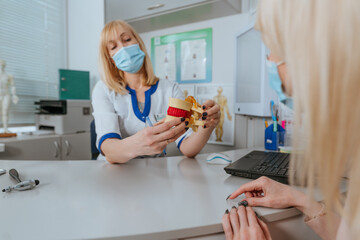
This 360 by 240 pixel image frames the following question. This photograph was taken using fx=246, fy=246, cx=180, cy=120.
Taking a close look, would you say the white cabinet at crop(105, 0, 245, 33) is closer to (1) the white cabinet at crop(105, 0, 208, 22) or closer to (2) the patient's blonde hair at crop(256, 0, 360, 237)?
(1) the white cabinet at crop(105, 0, 208, 22)

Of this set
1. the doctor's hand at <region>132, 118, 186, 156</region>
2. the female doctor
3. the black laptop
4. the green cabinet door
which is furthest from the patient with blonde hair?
the green cabinet door

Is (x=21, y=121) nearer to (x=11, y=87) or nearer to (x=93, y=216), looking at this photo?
(x=11, y=87)

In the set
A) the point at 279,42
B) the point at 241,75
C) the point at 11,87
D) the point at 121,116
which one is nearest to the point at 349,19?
the point at 279,42

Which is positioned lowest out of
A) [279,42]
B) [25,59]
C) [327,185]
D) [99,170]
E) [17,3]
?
[99,170]

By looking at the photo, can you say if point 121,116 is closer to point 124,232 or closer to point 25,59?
point 124,232

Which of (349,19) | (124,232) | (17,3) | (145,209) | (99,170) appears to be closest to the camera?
(349,19)

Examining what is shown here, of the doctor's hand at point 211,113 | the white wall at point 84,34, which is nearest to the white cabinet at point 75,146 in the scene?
the white wall at point 84,34

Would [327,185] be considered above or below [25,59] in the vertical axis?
below

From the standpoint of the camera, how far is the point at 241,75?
6.00 ft

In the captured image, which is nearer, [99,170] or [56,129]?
[99,170]

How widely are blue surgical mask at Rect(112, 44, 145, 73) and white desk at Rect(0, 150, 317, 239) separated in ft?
1.93

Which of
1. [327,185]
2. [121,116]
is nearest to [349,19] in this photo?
[327,185]

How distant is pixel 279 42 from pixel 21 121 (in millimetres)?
2543

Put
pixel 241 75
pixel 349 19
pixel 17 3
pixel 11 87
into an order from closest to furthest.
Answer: pixel 349 19 → pixel 241 75 → pixel 11 87 → pixel 17 3
